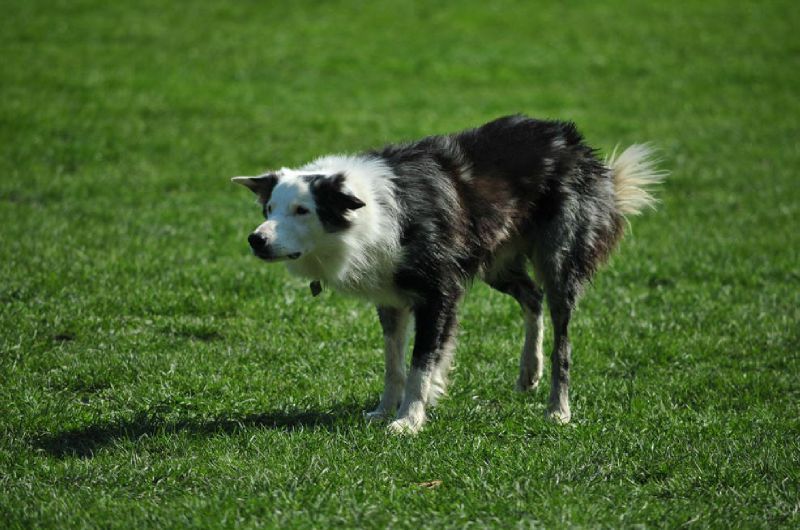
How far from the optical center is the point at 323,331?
831 cm

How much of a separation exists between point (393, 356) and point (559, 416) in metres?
1.20

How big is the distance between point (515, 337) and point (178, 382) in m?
2.96

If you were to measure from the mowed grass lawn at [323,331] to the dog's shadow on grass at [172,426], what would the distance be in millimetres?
28

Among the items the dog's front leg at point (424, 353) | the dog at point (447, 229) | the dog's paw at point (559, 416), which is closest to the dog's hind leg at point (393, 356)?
the dog at point (447, 229)

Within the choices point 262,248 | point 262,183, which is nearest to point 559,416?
point 262,248

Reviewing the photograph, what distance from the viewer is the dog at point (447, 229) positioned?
615cm

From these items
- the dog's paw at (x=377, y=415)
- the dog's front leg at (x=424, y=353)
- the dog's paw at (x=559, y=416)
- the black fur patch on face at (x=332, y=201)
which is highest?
the black fur patch on face at (x=332, y=201)

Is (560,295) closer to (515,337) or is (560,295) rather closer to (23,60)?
(515,337)

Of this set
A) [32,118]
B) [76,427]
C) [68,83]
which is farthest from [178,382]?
[68,83]

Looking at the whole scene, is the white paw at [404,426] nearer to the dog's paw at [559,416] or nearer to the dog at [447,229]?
the dog at [447,229]

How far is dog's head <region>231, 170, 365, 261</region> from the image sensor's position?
5.98 meters

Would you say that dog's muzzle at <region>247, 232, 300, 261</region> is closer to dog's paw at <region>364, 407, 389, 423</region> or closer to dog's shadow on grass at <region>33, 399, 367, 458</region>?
dog's shadow on grass at <region>33, 399, 367, 458</region>

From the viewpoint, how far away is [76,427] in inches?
248

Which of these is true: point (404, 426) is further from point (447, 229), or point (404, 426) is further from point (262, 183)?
point (262, 183)
